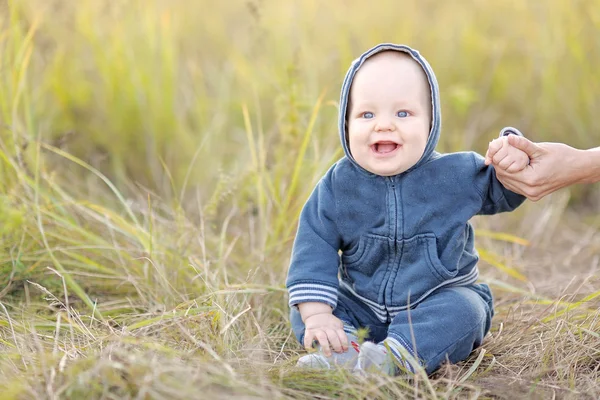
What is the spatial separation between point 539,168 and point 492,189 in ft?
0.49

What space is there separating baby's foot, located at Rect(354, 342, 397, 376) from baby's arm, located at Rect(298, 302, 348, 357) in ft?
0.27

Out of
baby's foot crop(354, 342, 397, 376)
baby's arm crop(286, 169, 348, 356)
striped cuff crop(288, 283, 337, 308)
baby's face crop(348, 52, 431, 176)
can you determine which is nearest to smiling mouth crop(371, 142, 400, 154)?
baby's face crop(348, 52, 431, 176)

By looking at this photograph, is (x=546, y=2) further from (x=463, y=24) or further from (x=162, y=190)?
(x=162, y=190)

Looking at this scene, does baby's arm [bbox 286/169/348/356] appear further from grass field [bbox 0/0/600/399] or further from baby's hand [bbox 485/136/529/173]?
baby's hand [bbox 485/136/529/173]

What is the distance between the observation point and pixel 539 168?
1.95 meters

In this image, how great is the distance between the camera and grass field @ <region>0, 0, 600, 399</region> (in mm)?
1871

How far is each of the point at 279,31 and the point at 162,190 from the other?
3.95 ft

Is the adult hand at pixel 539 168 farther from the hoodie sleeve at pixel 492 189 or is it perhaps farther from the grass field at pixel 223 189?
the grass field at pixel 223 189

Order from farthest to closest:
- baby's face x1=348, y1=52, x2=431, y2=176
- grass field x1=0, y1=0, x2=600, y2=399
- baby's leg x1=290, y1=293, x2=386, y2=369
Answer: baby's leg x1=290, y1=293, x2=386, y2=369, baby's face x1=348, y1=52, x2=431, y2=176, grass field x1=0, y1=0, x2=600, y2=399

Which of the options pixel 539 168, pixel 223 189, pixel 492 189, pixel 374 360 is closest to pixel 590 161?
pixel 539 168

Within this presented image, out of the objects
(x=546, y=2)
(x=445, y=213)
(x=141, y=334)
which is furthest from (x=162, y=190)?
(x=546, y=2)

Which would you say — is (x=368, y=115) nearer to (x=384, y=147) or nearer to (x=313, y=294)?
(x=384, y=147)

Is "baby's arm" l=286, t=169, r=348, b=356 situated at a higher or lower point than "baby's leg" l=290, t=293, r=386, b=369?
higher

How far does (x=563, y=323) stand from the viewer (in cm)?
212
